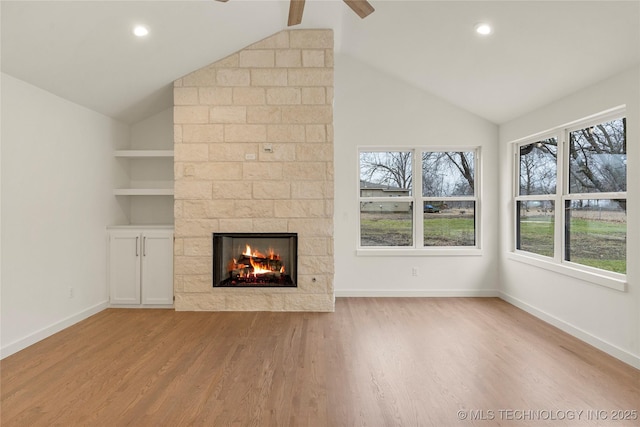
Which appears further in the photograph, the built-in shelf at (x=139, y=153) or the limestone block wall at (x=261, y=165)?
the built-in shelf at (x=139, y=153)

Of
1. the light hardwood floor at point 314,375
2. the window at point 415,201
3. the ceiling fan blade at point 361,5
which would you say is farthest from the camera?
the window at point 415,201

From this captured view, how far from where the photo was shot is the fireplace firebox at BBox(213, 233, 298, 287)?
4227 millimetres

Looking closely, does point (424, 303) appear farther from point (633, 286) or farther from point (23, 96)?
point (23, 96)

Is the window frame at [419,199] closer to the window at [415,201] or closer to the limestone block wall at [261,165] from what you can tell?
the window at [415,201]

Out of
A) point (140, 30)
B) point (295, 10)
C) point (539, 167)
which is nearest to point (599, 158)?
point (539, 167)

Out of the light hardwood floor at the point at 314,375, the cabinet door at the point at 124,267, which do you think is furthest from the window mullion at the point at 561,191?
the cabinet door at the point at 124,267

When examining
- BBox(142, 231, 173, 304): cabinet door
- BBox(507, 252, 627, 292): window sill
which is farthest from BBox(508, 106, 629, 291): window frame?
BBox(142, 231, 173, 304): cabinet door

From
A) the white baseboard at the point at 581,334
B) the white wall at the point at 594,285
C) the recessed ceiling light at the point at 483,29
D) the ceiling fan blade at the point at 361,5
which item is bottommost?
the white baseboard at the point at 581,334

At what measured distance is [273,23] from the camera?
3971 millimetres

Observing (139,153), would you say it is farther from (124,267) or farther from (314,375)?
(314,375)

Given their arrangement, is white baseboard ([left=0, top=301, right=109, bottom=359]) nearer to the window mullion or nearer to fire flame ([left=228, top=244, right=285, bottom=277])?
fire flame ([left=228, top=244, right=285, bottom=277])

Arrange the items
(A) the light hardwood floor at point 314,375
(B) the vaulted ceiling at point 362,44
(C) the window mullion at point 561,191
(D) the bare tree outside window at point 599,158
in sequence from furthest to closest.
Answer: (C) the window mullion at point 561,191 < (D) the bare tree outside window at point 599,158 < (B) the vaulted ceiling at point 362,44 < (A) the light hardwood floor at point 314,375

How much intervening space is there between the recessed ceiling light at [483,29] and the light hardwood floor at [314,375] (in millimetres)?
2755

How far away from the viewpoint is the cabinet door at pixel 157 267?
14.1 feet
